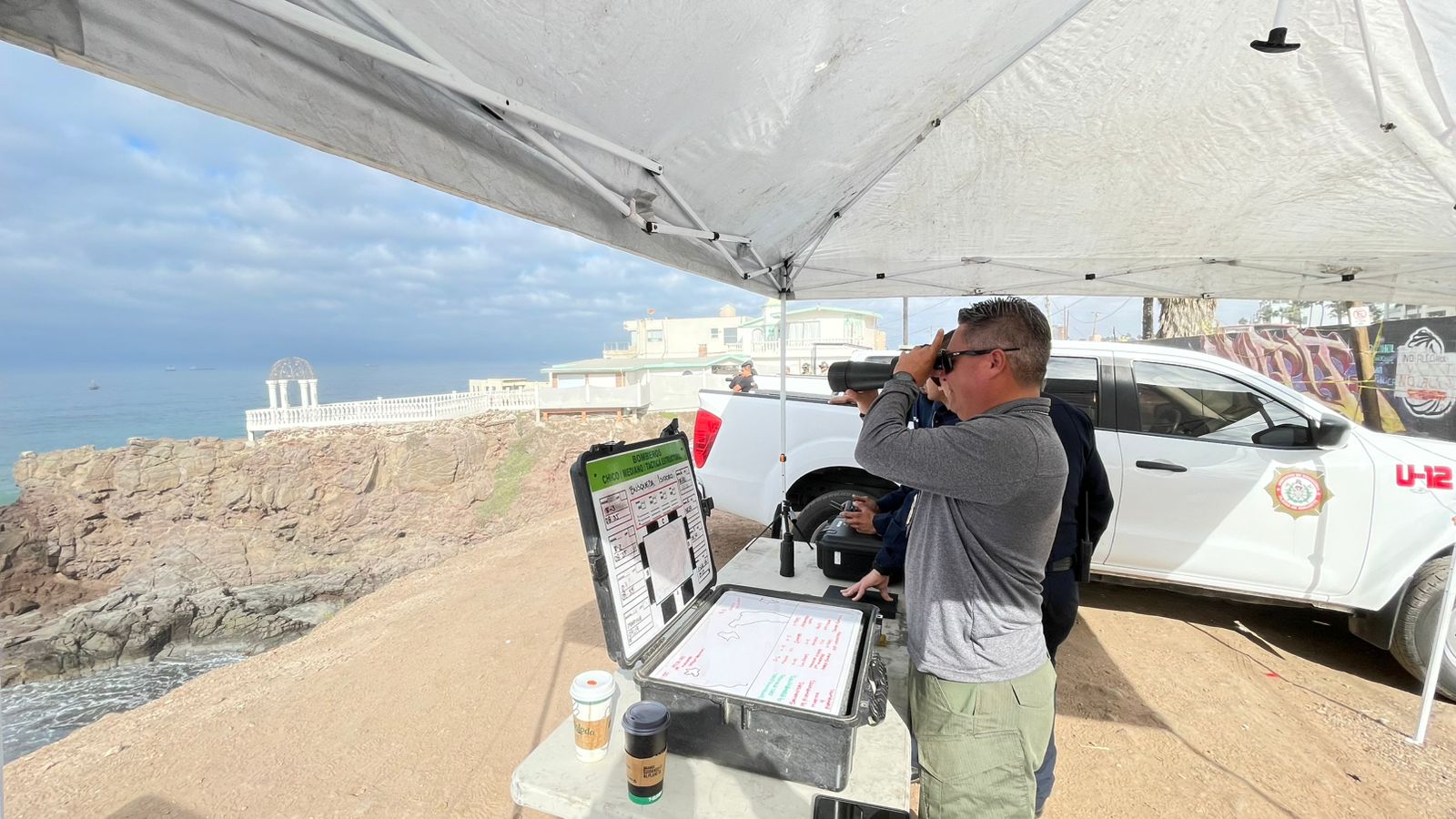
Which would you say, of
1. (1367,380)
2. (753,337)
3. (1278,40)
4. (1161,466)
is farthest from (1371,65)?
(753,337)

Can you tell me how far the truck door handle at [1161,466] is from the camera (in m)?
3.69

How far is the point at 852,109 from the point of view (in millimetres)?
1994

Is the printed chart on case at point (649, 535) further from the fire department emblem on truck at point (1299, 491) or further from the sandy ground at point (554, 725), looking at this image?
the fire department emblem on truck at point (1299, 491)

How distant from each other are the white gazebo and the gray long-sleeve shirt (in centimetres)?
2956

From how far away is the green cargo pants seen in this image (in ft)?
4.76

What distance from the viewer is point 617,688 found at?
4.97ft

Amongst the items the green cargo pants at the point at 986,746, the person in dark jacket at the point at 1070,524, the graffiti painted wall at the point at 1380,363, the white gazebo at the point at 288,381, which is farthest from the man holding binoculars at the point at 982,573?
the white gazebo at the point at 288,381

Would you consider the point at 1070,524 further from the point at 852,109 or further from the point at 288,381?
the point at 288,381

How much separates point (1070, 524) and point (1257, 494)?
274cm

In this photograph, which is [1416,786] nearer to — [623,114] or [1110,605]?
[1110,605]

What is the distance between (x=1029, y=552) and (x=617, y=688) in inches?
43.0

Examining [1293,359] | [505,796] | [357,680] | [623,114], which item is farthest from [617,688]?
[1293,359]

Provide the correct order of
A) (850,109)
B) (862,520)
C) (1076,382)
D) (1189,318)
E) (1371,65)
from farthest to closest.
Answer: (1189,318)
(1076,382)
(862,520)
(850,109)
(1371,65)

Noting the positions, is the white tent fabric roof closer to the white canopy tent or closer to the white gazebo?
the white canopy tent
